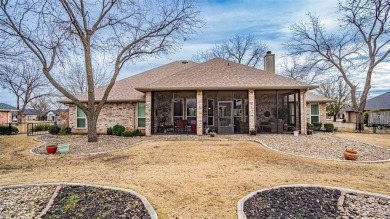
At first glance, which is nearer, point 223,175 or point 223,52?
point 223,175

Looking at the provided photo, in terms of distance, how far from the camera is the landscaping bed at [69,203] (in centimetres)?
363

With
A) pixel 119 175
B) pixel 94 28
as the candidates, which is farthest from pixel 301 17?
pixel 119 175

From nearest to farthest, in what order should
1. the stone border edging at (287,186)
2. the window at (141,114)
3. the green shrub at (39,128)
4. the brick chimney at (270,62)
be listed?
the stone border edging at (287,186) < the window at (141,114) < the brick chimney at (270,62) < the green shrub at (39,128)

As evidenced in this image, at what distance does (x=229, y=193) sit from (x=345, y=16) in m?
21.8

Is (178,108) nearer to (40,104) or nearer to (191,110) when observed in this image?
(191,110)

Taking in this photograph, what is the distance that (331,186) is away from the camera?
4.84m

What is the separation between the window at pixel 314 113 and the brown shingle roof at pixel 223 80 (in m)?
5.35

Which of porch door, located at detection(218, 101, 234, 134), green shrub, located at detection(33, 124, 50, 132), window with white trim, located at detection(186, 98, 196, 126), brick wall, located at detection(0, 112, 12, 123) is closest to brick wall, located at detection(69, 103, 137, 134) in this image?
window with white trim, located at detection(186, 98, 196, 126)

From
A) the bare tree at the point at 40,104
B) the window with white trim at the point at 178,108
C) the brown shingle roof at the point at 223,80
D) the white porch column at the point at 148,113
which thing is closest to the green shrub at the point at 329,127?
the brown shingle roof at the point at 223,80

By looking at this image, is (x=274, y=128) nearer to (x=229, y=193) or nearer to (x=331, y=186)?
(x=331, y=186)

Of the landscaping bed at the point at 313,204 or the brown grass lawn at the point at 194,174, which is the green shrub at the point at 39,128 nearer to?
the brown grass lawn at the point at 194,174

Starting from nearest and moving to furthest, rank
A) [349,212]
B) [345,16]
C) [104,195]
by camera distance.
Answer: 1. [349,212]
2. [104,195]
3. [345,16]

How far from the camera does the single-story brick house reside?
13539mm

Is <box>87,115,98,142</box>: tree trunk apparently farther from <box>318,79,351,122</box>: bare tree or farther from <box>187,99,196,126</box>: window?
<box>318,79,351,122</box>: bare tree
